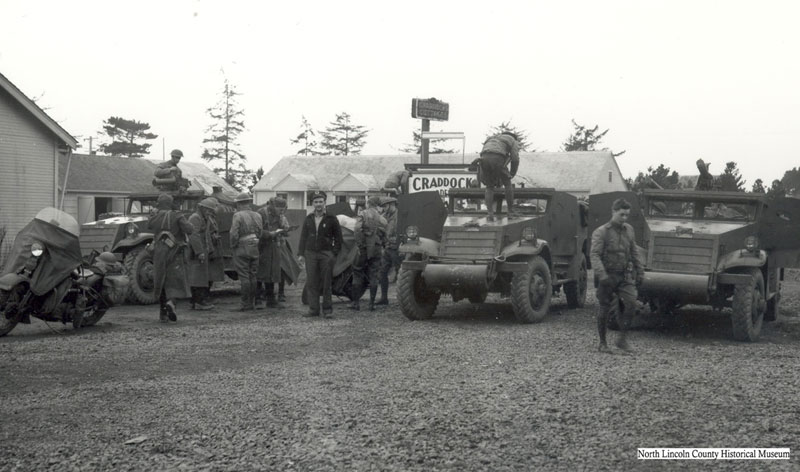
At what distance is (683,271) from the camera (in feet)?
35.9

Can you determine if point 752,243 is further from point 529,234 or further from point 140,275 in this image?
point 140,275

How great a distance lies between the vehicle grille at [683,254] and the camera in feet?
35.8

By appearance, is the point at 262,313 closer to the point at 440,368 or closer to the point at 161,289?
the point at 161,289

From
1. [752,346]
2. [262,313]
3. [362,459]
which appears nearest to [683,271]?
[752,346]

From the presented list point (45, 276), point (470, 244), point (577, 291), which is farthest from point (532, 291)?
point (45, 276)

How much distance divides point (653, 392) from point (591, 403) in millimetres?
689

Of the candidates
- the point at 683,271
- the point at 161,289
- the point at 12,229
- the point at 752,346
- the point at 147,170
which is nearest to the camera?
the point at 752,346

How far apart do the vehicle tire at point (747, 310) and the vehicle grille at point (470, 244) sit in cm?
301

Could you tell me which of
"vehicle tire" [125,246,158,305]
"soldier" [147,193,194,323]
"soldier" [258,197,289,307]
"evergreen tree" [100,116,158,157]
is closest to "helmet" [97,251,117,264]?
"soldier" [147,193,194,323]

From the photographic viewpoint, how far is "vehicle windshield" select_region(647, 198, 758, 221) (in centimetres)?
1177

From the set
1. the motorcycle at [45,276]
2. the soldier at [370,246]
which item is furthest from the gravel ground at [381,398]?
the soldier at [370,246]

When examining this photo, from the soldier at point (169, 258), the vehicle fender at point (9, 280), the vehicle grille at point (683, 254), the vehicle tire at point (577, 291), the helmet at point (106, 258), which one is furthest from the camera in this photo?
the vehicle tire at point (577, 291)

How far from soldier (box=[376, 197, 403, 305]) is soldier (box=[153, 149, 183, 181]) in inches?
140

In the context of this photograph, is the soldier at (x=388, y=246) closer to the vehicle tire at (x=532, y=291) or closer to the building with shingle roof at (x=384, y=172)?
the vehicle tire at (x=532, y=291)
